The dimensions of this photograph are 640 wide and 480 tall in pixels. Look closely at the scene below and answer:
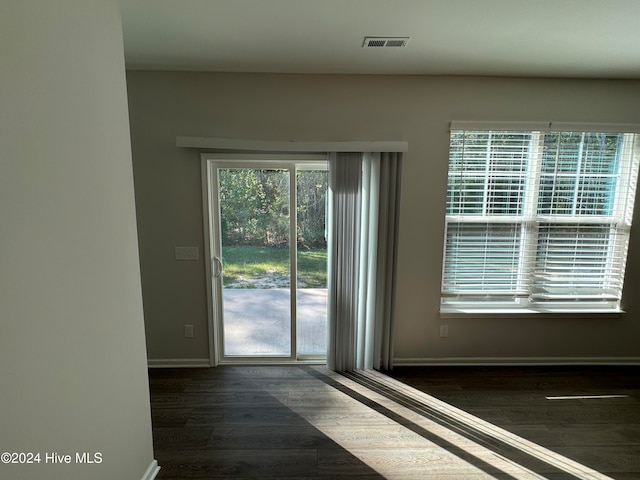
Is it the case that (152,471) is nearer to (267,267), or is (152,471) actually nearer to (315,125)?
(267,267)

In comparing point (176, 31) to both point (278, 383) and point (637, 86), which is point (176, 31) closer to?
point (278, 383)

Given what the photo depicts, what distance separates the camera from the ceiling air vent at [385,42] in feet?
6.31

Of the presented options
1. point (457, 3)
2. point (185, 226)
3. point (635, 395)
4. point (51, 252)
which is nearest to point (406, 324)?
point (635, 395)

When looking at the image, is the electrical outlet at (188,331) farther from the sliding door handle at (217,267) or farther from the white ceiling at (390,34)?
the white ceiling at (390,34)

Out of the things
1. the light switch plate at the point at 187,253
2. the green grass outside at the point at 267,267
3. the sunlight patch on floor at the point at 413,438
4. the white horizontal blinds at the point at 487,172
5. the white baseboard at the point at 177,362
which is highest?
the white horizontal blinds at the point at 487,172

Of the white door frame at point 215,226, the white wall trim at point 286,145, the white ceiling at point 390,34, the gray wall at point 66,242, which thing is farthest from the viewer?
the white door frame at point 215,226

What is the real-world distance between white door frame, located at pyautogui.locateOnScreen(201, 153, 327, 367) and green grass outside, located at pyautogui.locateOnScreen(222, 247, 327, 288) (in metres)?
0.08

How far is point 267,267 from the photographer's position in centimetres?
Result: 284

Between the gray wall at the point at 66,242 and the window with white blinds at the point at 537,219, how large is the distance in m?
2.48

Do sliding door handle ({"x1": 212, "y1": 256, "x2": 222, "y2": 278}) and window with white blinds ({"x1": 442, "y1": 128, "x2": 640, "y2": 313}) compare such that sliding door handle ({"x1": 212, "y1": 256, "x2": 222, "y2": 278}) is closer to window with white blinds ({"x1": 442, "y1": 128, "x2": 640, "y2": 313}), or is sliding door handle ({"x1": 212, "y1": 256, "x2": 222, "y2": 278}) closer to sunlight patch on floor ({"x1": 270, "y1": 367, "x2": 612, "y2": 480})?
sunlight patch on floor ({"x1": 270, "y1": 367, "x2": 612, "y2": 480})

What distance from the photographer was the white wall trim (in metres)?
2.50

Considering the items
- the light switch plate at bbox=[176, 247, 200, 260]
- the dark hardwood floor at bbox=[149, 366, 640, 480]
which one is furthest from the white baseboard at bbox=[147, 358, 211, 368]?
the light switch plate at bbox=[176, 247, 200, 260]

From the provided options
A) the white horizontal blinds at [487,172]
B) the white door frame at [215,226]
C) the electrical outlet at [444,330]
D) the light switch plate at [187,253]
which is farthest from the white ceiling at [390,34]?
the electrical outlet at [444,330]

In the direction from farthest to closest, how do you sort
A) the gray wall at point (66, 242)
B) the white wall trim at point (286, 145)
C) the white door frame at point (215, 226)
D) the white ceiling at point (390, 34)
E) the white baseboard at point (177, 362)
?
the white baseboard at point (177, 362) → the white door frame at point (215, 226) → the white wall trim at point (286, 145) → the white ceiling at point (390, 34) → the gray wall at point (66, 242)
